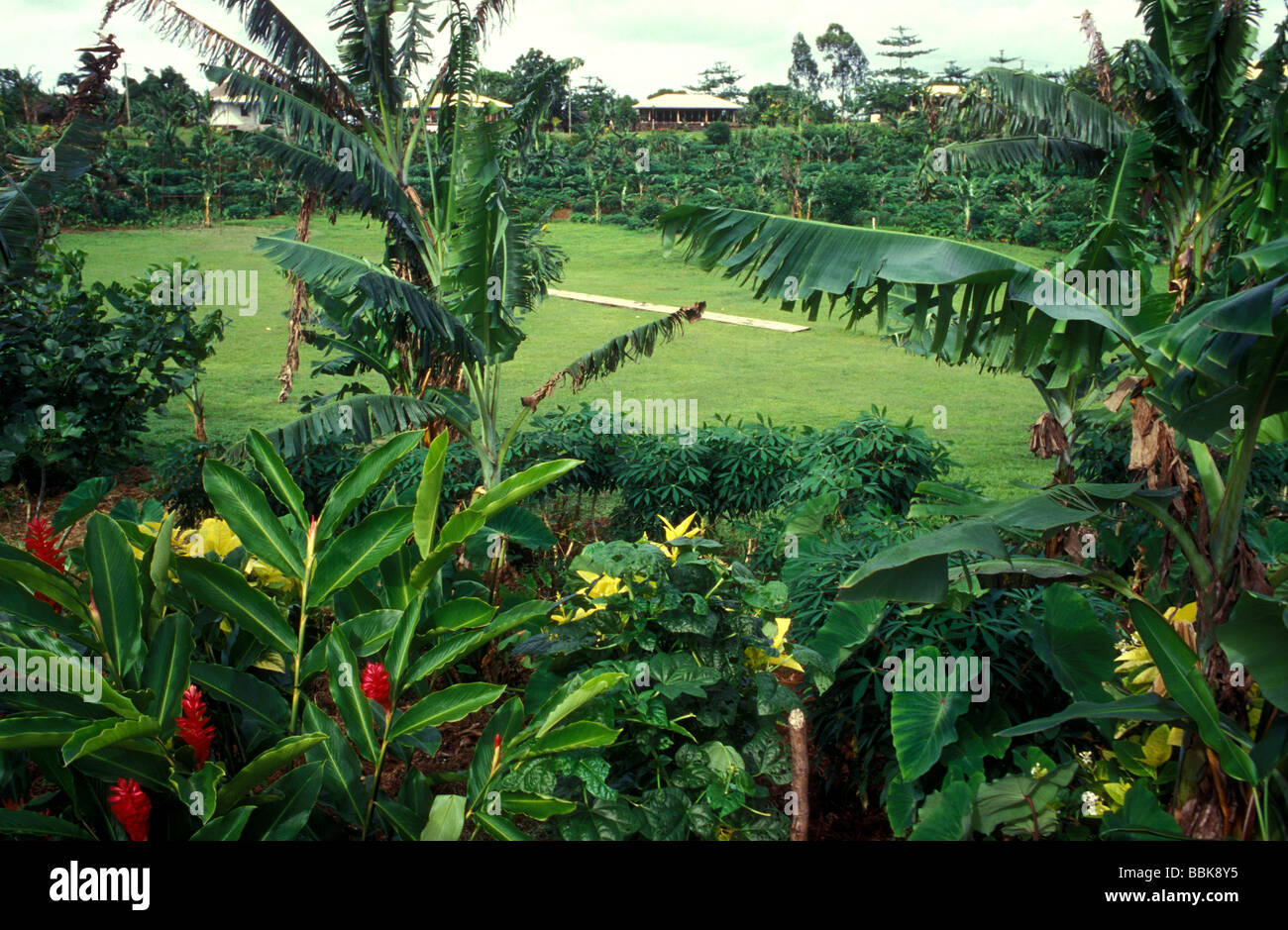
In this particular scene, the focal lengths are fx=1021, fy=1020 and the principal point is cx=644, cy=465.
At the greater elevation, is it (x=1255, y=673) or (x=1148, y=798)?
(x=1255, y=673)

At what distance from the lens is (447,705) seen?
8.69 ft

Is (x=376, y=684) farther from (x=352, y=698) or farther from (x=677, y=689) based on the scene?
(x=677, y=689)

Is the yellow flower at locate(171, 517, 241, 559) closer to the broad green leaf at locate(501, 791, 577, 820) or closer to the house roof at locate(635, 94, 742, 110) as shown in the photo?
the broad green leaf at locate(501, 791, 577, 820)

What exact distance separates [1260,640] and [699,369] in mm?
9839

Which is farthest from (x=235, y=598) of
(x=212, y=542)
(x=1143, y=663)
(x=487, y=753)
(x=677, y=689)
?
(x=1143, y=663)

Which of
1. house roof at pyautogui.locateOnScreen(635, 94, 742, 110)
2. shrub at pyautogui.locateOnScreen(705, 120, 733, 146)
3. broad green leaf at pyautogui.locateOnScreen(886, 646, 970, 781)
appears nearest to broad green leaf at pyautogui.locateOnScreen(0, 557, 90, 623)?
broad green leaf at pyautogui.locateOnScreen(886, 646, 970, 781)

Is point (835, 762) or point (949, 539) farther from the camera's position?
point (835, 762)

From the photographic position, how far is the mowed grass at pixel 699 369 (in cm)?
958

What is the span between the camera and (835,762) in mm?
3807

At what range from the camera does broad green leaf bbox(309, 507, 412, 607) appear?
287cm
